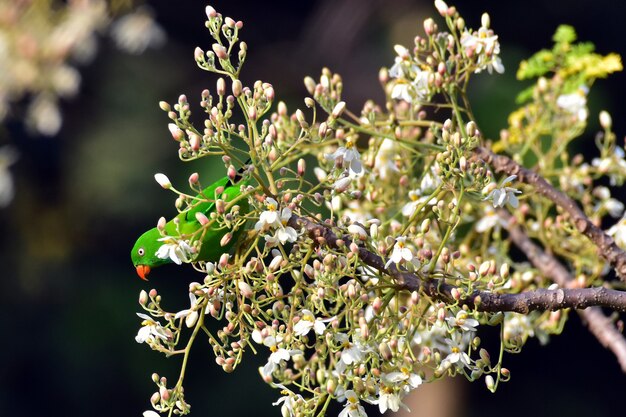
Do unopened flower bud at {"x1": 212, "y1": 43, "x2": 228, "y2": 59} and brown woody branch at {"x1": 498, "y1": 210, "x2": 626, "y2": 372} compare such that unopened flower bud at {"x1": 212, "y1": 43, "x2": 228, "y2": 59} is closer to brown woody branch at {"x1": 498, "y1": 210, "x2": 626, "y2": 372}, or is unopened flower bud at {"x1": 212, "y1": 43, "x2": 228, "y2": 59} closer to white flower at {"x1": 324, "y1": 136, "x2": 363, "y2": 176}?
white flower at {"x1": 324, "y1": 136, "x2": 363, "y2": 176}

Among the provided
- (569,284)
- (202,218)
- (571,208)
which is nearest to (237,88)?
(202,218)

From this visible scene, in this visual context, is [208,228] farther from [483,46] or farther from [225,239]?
[483,46]

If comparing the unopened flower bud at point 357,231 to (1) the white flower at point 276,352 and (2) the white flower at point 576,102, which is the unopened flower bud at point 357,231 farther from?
(2) the white flower at point 576,102

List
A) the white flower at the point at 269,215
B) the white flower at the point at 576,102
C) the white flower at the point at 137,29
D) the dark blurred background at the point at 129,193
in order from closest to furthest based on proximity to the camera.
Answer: the white flower at the point at 269,215
the white flower at the point at 576,102
the white flower at the point at 137,29
the dark blurred background at the point at 129,193

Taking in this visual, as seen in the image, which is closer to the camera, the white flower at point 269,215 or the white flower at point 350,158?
the white flower at point 269,215

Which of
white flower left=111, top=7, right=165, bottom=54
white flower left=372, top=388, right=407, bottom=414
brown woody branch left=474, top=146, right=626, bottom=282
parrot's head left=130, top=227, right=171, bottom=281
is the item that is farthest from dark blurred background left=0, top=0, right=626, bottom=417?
white flower left=372, top=388, right=407, bottom=414

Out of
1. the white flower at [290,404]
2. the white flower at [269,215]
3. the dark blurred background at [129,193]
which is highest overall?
the dark blurred background at [129,193]

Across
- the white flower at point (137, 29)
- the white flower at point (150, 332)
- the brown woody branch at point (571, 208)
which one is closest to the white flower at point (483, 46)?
the brown woody branch at point (571, 208)
